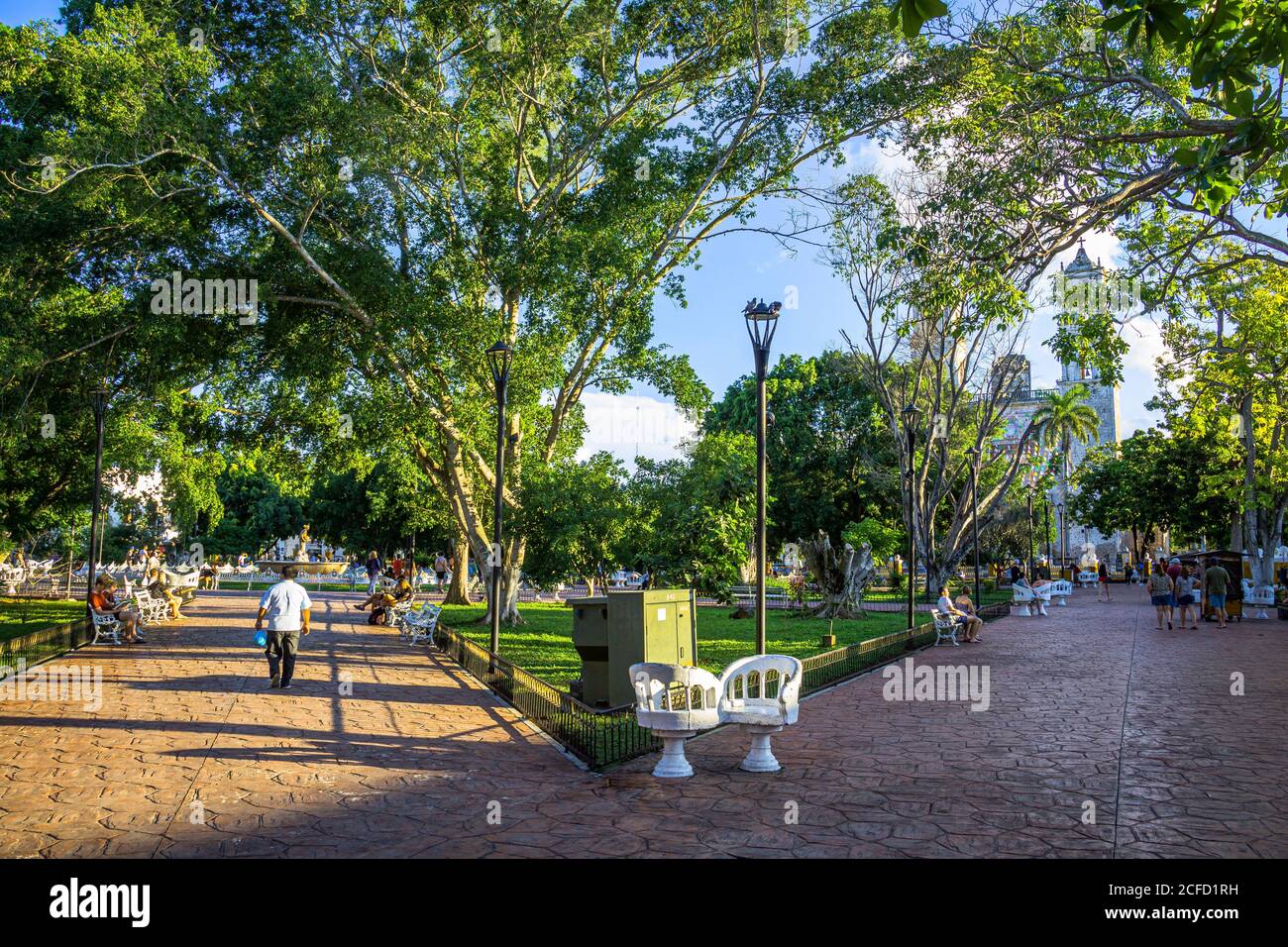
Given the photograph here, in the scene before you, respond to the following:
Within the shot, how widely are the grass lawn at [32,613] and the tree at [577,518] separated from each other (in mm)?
9164

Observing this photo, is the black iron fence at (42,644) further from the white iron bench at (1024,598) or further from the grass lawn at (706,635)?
the white iron bench at (1024,598)

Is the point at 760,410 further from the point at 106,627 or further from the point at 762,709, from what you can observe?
the point at 106,627

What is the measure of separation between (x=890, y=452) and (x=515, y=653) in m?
33.0

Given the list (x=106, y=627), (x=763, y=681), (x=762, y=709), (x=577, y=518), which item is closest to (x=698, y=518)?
(x=577, y=518)

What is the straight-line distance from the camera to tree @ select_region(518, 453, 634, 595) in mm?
19109

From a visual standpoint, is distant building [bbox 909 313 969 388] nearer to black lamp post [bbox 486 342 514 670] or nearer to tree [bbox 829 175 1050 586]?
tree [bbox 829 175 1050 586]

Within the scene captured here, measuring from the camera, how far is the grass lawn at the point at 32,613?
18891mm

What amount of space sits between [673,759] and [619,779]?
19.0 inches

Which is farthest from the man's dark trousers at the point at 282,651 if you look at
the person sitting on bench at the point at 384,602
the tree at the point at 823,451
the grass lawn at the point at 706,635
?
the tree at the point at 823,451

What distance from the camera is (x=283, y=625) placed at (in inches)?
476

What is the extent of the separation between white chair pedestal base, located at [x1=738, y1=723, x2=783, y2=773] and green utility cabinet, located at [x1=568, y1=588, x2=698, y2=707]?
7.11 ft

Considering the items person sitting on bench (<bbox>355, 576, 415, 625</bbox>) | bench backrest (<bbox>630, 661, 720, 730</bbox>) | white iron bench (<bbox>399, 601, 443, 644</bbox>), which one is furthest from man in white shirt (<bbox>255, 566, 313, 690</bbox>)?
person sitting on bench (<bbox>355, 576, 415, 625</bbox>)

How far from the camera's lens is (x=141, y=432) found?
77.2 feet
